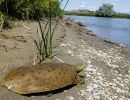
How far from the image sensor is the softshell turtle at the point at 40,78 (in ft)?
14.0

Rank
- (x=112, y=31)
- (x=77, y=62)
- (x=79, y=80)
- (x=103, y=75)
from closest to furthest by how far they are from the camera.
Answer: (x=79, y=80), (x=103, y=75), (x=77, y=62), (x=112, y=31)

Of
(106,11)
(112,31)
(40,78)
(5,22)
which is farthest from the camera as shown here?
(106,11)

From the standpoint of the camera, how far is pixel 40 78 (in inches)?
176

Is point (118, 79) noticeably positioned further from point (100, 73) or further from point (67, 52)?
point (67, 52)

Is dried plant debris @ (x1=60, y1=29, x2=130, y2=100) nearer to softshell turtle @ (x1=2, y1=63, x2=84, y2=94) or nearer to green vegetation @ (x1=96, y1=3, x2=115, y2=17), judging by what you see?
softshell turtle @ (x1=2, y1=63, x2=84, y2=94)

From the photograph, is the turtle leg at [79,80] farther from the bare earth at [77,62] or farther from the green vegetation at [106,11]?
the green vegetation at [106,11]

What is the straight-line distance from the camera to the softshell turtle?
4.26m

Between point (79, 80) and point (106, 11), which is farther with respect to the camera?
point (106, 11)

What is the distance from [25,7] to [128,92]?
16.2 ft

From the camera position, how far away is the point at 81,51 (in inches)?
280

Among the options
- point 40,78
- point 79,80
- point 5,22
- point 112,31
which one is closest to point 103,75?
point 79,80

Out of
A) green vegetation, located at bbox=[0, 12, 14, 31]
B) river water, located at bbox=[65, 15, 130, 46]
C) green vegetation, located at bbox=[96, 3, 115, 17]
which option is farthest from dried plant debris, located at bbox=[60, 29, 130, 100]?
green vegetation, located at bbox=[96, 3, 115, 17]

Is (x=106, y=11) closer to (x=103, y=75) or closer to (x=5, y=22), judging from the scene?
(x=5, y=22)

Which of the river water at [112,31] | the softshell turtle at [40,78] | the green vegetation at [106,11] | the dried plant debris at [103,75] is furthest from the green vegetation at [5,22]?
the green vegetation at [106,11]
